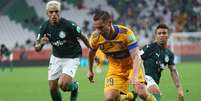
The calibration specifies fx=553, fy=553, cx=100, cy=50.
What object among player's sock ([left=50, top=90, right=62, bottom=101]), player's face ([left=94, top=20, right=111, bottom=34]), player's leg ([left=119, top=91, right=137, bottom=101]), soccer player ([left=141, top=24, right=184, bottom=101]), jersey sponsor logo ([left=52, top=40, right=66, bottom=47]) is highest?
player's face ([left=94, top=20, right=111, bottom=34])

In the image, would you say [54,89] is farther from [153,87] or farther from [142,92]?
[142,92]

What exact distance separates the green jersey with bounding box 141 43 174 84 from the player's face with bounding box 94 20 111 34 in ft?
6.05

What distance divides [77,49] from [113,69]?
230 cm

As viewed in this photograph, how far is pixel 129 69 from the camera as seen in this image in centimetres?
880

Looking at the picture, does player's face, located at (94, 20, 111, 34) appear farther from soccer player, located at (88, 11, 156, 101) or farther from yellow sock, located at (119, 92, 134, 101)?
yellow sock, located at (119, 92, 134, 101)

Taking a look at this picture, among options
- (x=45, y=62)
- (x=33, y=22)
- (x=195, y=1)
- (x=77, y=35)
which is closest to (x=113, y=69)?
(x=77, y=35)

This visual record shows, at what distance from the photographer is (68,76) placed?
10.6 m

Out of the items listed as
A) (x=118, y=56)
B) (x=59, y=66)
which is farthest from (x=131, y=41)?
(x=59, y=66)

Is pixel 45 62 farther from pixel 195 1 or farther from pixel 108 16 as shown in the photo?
pixel 108 16

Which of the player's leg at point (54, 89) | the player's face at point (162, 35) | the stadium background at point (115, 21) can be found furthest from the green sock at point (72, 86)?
the stadium background at point (115, 21)

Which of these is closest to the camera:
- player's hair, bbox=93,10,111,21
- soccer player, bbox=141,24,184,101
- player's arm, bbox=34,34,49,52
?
player's hair, bbox=93,10,111,21

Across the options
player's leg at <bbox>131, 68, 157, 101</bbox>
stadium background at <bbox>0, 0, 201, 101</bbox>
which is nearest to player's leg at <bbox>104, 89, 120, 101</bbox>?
player's leg at <bbox>131, 68, 157, 101</bbox>

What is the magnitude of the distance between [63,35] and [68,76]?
796mm

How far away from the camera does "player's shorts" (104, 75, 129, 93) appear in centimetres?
857
